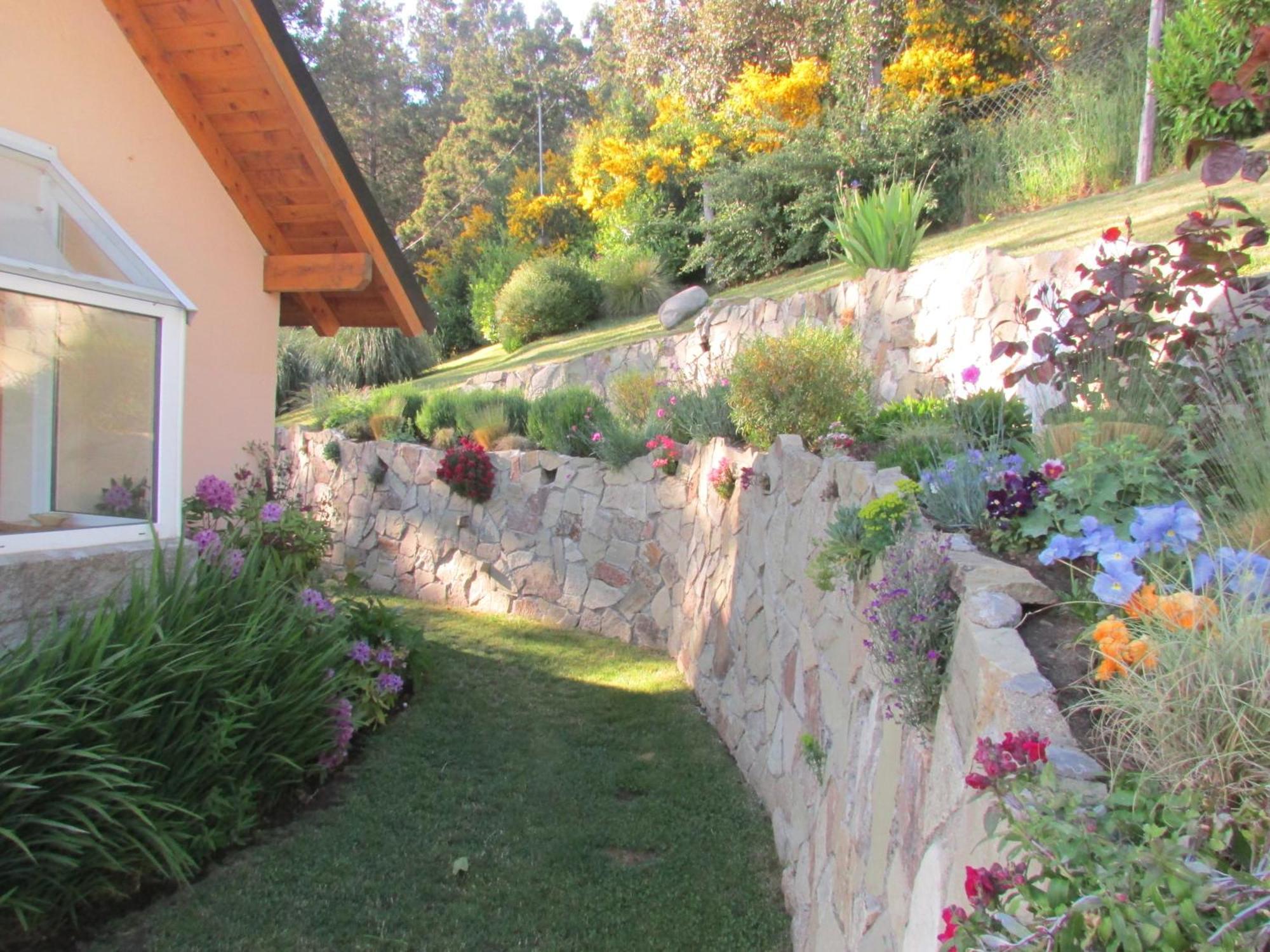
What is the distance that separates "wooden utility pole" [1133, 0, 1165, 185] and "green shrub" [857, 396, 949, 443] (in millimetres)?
→ 7045

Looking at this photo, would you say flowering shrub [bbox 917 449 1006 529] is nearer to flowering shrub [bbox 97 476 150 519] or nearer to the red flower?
the red flower

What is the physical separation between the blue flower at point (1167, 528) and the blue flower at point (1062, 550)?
7.5 inches

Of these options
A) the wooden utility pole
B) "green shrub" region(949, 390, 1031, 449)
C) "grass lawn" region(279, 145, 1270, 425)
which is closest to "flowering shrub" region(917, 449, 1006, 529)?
"green shrub" region(949, 390, 1031, 449)

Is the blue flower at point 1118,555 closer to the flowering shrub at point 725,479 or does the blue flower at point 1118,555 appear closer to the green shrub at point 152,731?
the green shrub at point 152,731

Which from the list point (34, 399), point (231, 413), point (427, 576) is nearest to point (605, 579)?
point (427, 576)

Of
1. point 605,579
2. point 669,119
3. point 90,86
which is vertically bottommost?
point 605,579

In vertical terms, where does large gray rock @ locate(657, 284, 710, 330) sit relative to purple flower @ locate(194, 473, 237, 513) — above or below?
above

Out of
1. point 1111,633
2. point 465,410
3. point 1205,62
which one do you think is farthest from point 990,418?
point 1205,62

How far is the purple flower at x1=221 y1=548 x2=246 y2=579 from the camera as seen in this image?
15.0 ft

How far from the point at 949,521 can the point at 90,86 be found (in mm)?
5279

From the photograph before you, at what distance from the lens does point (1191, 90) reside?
966 cm

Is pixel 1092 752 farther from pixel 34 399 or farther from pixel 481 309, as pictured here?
pixel 481 309

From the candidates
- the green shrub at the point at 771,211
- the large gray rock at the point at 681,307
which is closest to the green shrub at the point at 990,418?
the large gray rock at the point at 681,307

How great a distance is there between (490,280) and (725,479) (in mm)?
14042
